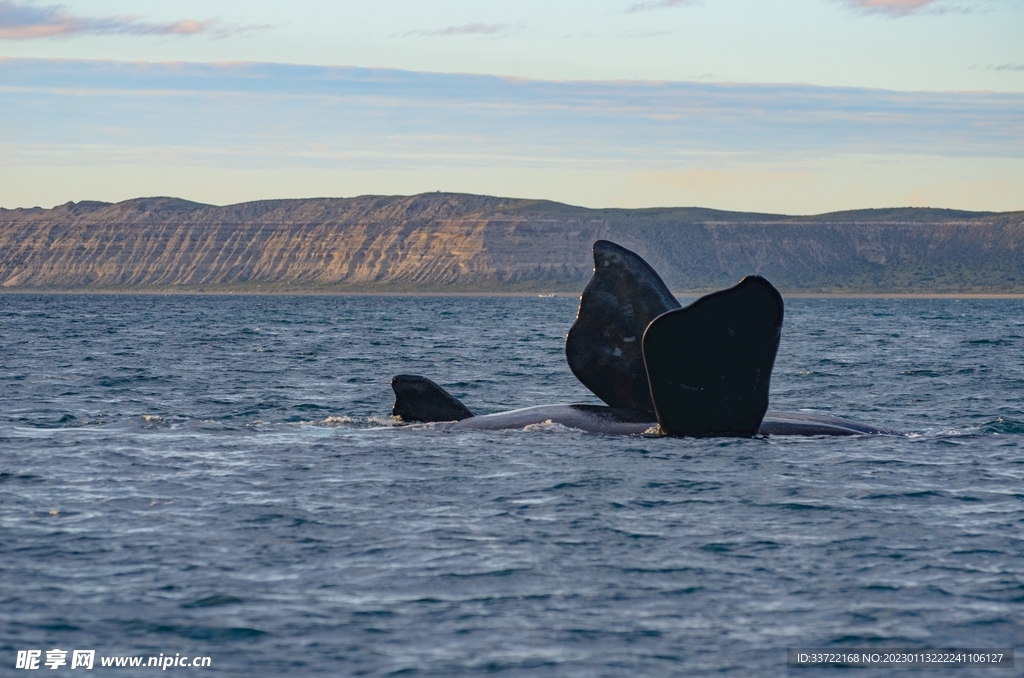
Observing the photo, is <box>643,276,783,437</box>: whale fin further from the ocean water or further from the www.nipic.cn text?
the www.nipic.cn text

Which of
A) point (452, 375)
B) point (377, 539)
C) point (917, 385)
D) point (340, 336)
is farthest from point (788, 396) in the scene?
point (340, 336)

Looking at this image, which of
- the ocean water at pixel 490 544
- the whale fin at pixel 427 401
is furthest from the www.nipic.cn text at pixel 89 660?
the whale fin at pixel 427 401

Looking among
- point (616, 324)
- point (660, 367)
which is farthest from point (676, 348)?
point (616, 324)

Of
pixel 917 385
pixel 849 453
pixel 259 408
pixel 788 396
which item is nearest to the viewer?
pixel 849 453

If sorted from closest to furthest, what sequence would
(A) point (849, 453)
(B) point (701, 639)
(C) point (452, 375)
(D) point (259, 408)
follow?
(B) point (701, 639)
(A) point (849, 453)
(D) point (259, 408)
(C) point (452, 375)

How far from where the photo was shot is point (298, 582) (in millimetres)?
9945

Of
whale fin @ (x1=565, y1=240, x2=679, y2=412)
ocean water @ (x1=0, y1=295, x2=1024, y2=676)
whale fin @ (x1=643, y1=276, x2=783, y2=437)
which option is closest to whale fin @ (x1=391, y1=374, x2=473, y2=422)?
ocean water @ (x1=0, y1=295, x2=1024, y2=676)

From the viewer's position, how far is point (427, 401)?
18297 millimetres

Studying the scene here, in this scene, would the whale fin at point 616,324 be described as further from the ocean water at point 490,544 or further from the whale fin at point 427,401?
the whale fin at point 427,401

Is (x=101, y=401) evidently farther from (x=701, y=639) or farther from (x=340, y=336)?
(x=340, y=336)

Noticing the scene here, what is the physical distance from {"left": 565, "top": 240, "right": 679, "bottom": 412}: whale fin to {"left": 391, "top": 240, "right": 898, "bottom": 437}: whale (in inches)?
0.5

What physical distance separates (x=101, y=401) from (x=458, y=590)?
1600 centimetres

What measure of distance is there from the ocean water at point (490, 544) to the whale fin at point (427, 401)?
0.44m

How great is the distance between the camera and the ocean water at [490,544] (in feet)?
28.3
